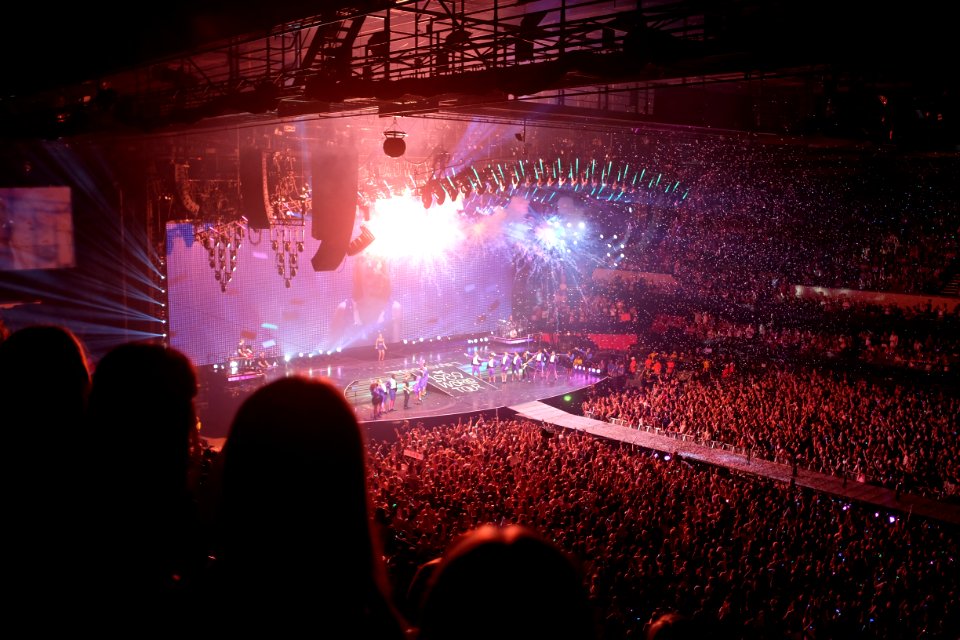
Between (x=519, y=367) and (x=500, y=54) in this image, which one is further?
(x=519, y=367)

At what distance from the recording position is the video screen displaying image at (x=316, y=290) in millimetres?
16891

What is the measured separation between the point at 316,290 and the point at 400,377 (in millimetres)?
3440

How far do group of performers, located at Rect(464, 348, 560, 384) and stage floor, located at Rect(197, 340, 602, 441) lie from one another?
0.13m

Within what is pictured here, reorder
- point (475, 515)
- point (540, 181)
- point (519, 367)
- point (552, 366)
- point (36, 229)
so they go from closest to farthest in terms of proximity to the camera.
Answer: point (475, 515)
point (36, 229)
point (540, 181)
point (519, 367)
point (552, 366)

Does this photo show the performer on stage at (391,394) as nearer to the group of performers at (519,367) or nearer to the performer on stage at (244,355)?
the group of performers at (519,367)

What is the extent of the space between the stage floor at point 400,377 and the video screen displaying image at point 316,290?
65cm

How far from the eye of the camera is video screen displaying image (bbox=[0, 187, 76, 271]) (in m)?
11.7

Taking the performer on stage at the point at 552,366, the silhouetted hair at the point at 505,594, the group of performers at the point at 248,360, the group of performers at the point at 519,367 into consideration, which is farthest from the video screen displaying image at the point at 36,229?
the silhouetted hair at the point at 505,594

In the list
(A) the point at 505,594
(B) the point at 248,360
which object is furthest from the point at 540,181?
(A) the point at 505,594

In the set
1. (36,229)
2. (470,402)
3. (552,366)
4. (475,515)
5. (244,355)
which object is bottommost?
(470,402)

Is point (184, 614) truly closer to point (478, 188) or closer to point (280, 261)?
point (478, 188)

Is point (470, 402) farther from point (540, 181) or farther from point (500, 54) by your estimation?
point (500, 54)

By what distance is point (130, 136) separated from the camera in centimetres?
1261

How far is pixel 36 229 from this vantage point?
1214 centimetres
